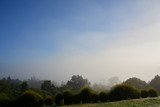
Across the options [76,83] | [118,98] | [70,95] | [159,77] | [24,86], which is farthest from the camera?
[76,83]

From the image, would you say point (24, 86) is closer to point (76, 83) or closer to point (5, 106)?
point (5, 106)

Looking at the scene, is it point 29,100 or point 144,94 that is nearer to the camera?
point 29,100

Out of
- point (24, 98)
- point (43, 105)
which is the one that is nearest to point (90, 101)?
point (43, 105)

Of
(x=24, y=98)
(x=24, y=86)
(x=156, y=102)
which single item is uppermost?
(x=24, y=86)

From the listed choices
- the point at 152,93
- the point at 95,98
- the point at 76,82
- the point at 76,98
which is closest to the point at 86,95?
the point at 95,98

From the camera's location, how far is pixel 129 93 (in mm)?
59000

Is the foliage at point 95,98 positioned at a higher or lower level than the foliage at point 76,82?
lower

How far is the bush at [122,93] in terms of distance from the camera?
5837 cm

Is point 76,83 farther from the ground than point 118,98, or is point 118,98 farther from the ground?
point 76,83

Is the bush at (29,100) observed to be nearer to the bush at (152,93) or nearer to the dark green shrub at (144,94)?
the dark green shrub at (144,94)

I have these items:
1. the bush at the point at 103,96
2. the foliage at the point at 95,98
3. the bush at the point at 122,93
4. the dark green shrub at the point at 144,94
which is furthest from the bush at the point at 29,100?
the dark green shrub at the point at 144,94

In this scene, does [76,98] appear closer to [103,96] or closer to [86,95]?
[86,95]

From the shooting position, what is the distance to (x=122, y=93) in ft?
192

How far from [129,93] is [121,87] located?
2.15 meters
